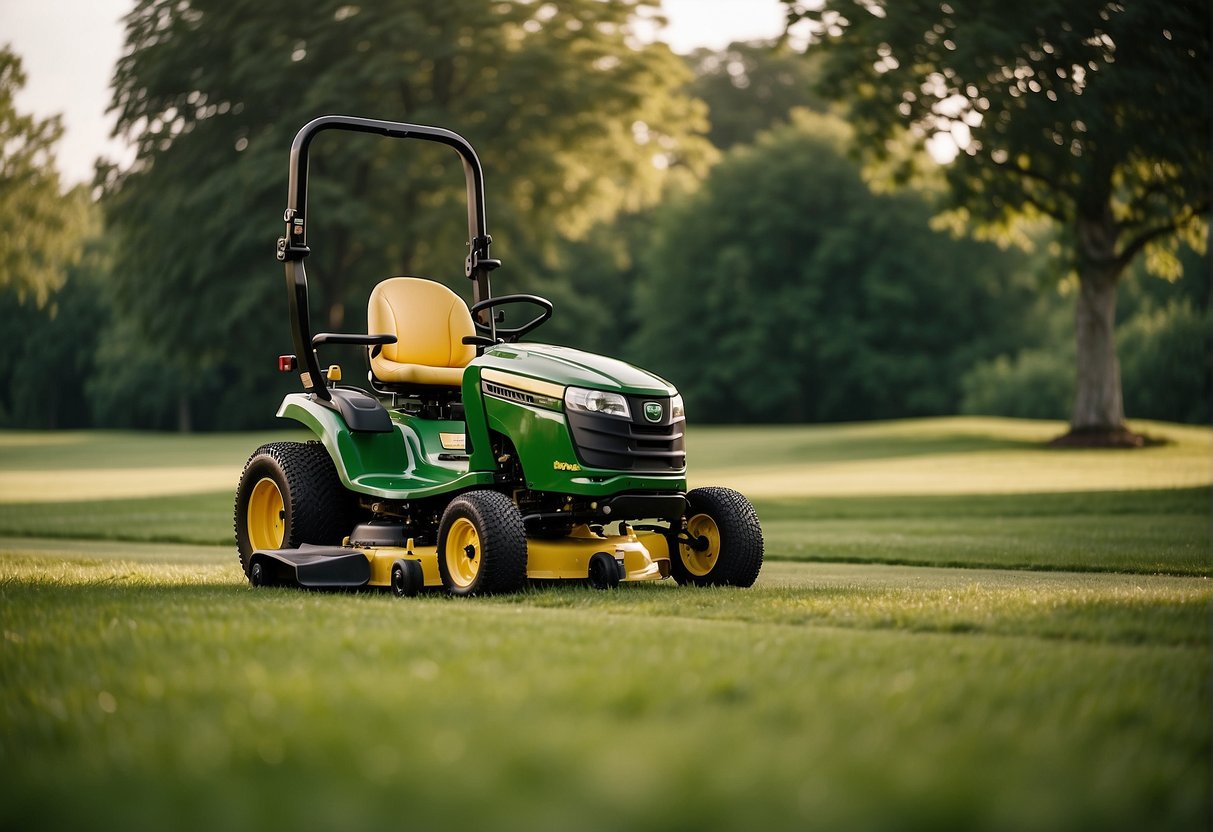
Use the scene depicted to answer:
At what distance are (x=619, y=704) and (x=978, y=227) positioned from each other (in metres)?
23.3

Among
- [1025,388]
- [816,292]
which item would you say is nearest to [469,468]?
[1025,388]

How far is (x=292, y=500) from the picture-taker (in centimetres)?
832

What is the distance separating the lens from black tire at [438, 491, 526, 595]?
7.02m

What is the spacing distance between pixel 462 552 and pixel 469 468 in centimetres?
62

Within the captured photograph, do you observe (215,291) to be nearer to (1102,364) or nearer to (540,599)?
(1102,364)

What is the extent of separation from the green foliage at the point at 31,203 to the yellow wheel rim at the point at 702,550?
2755cm

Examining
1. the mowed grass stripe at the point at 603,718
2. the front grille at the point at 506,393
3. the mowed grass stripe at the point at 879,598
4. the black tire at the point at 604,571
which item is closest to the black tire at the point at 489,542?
the mowed grass stripe at the point at 879,598

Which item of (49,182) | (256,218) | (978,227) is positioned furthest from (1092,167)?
(49,182)

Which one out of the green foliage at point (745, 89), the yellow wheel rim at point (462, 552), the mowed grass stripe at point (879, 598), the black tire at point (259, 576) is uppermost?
the green foliage at point (745, 89)

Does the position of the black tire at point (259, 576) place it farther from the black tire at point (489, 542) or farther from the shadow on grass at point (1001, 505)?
the shadow on grass at point (1001, 505)

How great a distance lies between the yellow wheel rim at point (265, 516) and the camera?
8891 mm

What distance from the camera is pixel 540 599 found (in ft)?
22.5

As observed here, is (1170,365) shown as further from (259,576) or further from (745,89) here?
(259,576)

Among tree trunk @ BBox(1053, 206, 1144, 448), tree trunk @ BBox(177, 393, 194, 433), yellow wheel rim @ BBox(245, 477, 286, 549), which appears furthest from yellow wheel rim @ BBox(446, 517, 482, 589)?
tree trunk @ BBox(177, 393, 194, 433)
